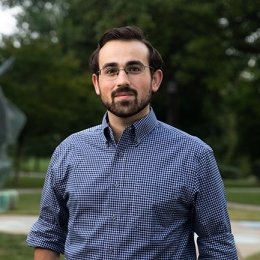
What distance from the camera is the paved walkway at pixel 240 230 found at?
10.1 m

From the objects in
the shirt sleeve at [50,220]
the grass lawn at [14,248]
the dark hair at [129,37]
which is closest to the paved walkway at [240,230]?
the grass lawn at [14,248]

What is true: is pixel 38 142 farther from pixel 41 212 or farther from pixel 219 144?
pixel 41 212

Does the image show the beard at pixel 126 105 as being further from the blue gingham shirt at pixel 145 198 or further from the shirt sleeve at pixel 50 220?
the shirt sleeve at pixel 50 220

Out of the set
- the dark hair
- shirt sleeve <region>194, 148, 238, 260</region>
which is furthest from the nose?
shirt sleeve <region>194, 148, 238, 260</region>

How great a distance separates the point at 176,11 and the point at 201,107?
16.8 m

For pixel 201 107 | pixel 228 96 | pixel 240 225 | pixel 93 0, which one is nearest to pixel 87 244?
pixel 240 225

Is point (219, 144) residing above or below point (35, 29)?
below

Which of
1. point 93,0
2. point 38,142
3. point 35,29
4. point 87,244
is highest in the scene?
point 35,29

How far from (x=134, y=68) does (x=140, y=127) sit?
0.67ft

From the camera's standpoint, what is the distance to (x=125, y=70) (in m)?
2.35

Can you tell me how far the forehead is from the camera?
7.75 ft

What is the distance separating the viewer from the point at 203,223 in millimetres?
2289

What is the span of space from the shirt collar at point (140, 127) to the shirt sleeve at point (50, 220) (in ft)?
0.68

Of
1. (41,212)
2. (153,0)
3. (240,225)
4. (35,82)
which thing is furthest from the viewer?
(35,82)
